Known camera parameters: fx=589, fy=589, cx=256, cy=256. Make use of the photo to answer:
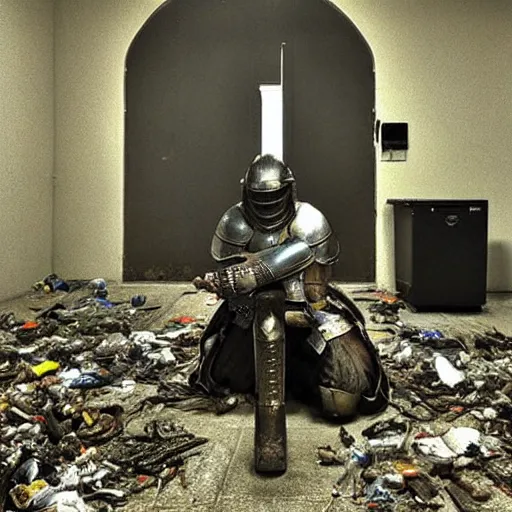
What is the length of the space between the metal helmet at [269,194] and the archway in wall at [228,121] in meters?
3.49

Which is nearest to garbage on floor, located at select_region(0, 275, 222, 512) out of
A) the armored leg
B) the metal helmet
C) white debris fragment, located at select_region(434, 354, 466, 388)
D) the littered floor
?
the littered floor

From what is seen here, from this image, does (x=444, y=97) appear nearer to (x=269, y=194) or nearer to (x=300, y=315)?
(x=269, y=194)

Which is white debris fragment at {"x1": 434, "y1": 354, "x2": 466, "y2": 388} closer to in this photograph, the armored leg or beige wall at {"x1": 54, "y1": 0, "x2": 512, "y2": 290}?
the armored leg

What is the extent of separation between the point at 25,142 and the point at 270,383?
417 cm

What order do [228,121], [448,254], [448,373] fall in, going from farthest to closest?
[228,121] → [448,254] → [448,373]

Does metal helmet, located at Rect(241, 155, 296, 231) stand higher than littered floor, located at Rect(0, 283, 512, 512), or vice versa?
metal helmet, located at Rect(241, 155, 296, 231)

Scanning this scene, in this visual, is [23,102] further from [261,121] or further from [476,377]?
[476,377]

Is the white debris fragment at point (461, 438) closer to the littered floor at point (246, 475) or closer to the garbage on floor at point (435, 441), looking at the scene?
the garbage on floor at point (435, 441)

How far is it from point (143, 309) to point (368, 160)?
2.60 meters

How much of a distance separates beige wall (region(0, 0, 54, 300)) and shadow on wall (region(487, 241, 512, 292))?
4176 millimetres

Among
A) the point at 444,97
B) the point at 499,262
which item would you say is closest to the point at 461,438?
the point at 499,262

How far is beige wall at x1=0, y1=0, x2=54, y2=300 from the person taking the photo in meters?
Result: 4.78

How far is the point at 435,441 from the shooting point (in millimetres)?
1920

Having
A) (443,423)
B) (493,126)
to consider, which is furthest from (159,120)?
(443,423)
